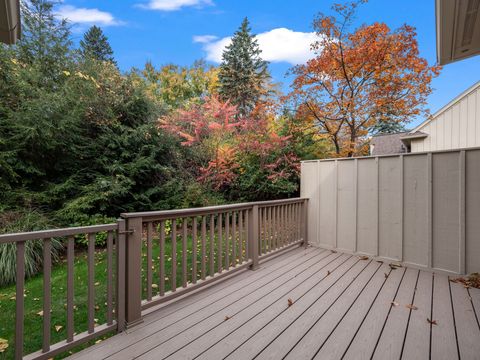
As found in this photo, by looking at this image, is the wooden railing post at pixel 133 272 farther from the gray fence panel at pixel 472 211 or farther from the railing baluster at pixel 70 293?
the gray fence panel at pixel 472 211

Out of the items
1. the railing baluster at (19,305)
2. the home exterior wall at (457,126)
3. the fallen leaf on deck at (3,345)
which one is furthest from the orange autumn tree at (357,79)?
the fallen leaf on deck at (3,345)

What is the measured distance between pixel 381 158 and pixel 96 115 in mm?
5913

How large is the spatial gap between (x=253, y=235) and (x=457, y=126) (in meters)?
7.56

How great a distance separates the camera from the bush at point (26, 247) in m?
3.37

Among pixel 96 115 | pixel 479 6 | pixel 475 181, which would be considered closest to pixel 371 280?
pixel 475 181

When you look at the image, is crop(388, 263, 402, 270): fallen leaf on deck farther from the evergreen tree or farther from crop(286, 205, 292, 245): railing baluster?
the evergreen tree

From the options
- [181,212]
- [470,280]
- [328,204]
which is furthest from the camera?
[328,204]

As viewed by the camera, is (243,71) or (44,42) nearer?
(44,42)

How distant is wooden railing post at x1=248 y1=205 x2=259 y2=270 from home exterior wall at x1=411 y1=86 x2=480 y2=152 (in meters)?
7.12

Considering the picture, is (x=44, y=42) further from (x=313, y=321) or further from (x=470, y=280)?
(x=470, y=280)

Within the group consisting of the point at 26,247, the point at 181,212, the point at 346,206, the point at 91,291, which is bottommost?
the point at 26,247

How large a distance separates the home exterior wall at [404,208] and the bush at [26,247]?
174 inches

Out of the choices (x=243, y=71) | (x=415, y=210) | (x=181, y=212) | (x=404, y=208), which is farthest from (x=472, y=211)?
(x=243, y=71)

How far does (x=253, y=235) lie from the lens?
338 centimetres
